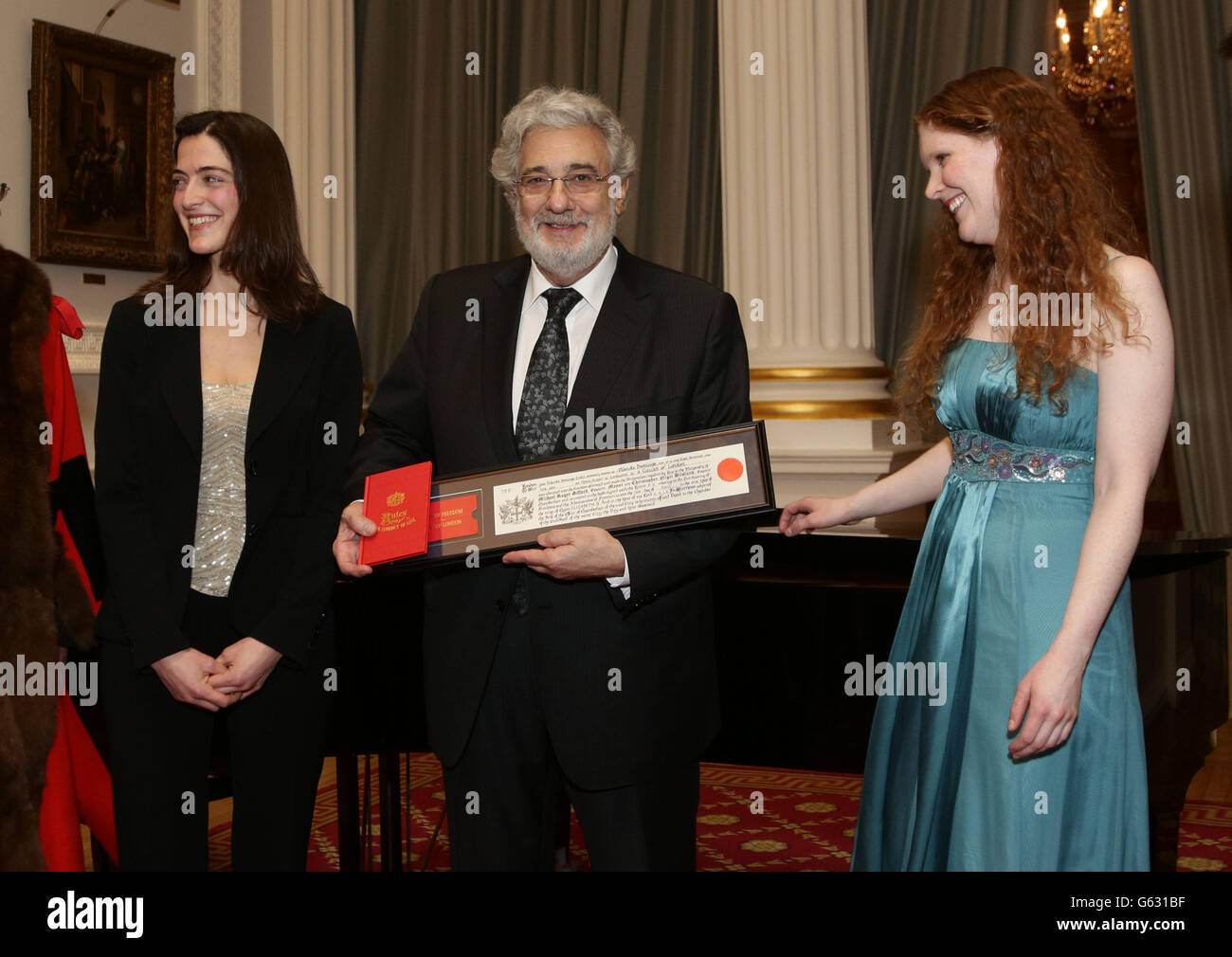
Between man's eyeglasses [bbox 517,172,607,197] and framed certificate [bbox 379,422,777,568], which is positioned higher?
man's eyeglasses [bbox 517,172,607,197]

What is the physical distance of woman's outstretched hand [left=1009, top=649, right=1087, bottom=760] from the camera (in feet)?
6.11

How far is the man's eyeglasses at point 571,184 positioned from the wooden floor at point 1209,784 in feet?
9.84


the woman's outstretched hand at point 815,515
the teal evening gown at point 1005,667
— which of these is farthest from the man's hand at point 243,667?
the teal evening gown at point 1005,667

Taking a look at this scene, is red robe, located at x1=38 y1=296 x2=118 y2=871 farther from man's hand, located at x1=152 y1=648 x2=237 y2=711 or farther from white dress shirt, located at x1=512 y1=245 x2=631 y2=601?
white dress shirt, located at x1=512 y1=245 x2=631 y2=601

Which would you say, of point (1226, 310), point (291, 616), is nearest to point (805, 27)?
point (1226, 310)

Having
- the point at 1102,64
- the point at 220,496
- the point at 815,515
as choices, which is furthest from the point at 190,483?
the point at 1102,64

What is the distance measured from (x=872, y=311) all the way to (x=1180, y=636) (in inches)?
125

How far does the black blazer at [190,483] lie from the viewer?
2236mm

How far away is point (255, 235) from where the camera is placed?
238 cm

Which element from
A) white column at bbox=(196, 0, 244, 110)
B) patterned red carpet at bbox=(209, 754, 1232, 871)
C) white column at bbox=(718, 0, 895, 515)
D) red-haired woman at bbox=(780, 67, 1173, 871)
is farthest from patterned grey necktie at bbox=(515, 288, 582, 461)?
white column at bbox=(196, 0, 244, 110)

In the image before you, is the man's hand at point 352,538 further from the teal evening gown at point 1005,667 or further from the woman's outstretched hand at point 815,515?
the teal evening gown at point 1005,667

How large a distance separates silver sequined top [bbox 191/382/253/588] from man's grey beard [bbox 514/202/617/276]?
0.64 metres

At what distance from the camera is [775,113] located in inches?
223

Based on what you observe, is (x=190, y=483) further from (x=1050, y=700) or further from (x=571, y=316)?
(x=1050, y=700)
